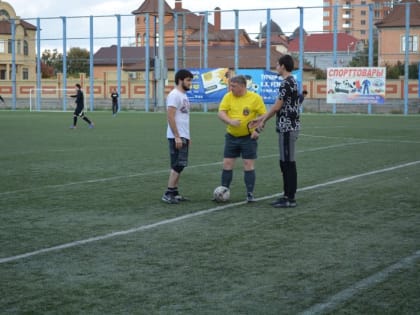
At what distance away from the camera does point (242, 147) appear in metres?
10.6

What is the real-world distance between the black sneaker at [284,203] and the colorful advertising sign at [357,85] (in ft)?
127

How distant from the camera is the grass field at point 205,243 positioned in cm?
560

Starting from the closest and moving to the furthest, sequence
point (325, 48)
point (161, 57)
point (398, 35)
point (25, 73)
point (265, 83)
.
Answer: point (265, 83)
point (161, 57)
point (398, 35)
point (25, 73)
point (325, 48)

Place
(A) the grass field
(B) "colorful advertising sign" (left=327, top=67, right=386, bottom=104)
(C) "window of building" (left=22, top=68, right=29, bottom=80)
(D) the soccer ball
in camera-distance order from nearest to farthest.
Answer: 1. (A) the grass field
2. (D) the soccer ball
3. (B) "colorful advertising sign" (left=327, top=67, right=386, bottom=104)
4. (C) "window of building" (left=22, top=68, right=29, bottom=80)

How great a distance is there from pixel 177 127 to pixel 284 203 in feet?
5.77

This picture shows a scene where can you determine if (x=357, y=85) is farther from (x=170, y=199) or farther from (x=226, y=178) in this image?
(x=170, y=199)

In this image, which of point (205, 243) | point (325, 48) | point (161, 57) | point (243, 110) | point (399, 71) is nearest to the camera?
point (205, 243)

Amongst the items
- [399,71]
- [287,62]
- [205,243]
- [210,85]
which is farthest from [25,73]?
[205,243]

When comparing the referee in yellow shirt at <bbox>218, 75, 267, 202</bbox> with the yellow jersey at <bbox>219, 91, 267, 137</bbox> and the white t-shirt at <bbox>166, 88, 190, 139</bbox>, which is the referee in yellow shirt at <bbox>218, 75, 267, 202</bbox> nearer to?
the yellow jersey at <bbox>219, 91, 267, 137</bbox>

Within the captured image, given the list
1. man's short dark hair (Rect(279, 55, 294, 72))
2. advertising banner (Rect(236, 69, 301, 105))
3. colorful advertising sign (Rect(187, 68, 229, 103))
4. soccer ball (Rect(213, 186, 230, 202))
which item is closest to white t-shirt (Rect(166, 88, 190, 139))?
soccer ball (Rect(213, 186, 230, 202))

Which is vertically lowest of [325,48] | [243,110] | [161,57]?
[243,110]

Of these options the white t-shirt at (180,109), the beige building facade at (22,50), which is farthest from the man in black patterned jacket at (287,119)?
the beige building facade at (22,50)

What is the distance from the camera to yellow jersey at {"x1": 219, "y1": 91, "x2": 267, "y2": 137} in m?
10.5

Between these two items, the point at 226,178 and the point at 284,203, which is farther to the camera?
the point at 226,178
